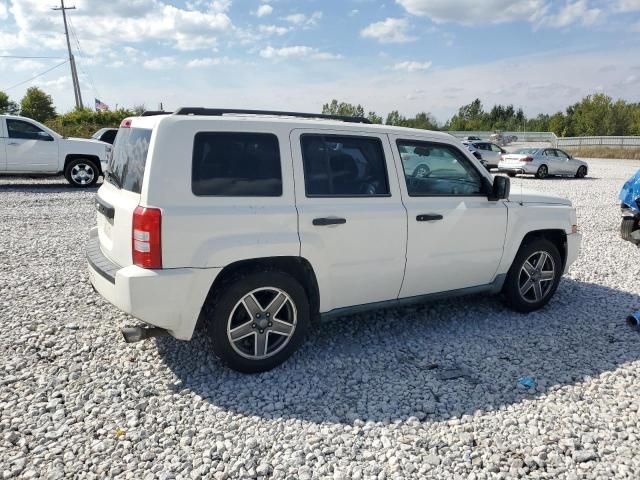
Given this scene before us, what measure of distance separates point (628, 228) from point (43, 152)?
13.9m

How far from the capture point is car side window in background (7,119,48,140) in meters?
12.9

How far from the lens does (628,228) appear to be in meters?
8.59

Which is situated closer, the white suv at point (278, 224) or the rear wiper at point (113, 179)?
the white suv at point (278, 224)

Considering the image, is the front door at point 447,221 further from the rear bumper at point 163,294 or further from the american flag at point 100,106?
the american flag at point 100,106

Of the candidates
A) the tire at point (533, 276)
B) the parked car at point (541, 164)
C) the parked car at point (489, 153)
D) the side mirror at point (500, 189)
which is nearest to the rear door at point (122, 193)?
the side mirror at point (500, 189)

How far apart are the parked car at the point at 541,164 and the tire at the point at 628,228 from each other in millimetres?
13658

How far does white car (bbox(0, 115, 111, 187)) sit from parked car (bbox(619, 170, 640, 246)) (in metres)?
11.6

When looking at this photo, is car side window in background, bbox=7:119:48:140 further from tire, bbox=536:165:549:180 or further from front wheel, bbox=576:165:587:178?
front wheel, bbox=576:165:587:178

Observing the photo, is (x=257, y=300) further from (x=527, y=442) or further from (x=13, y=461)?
(x=527, y=442)

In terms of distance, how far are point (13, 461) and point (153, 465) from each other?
77 cm

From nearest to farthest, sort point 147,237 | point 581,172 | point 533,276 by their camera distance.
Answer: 1. point 147,237
2. point 533,276
3. point 581,172

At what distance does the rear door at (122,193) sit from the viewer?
3.30 meters

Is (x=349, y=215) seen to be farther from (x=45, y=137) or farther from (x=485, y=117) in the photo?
(x=485, y=117)

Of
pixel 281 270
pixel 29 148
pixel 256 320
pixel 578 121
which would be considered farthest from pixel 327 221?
pixel 578 121
